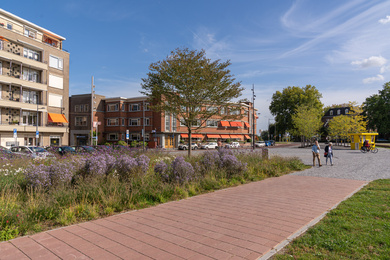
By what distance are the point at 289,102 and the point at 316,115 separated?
11.8m

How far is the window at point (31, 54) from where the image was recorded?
116 ft

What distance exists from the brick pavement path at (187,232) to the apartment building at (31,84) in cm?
3419

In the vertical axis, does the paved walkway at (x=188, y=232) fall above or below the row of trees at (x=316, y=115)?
below

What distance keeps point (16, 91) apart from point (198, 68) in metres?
31.3

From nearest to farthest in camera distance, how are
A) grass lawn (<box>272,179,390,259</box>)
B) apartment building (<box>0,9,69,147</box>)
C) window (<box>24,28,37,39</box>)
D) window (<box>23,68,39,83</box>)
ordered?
grass lawn (<box>272,179,390,259</box>)
apartment building (<box>0,9,69,147</box>)
window (<box>23,68,39,83</box>)
window (<box>24,28,37,39</box>)

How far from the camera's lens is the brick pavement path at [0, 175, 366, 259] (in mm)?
3713

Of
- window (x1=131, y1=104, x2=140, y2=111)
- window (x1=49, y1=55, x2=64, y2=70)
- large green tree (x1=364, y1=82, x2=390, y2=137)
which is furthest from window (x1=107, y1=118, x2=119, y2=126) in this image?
large green tree (x1=364, y1=82, x2=390, y2=137)

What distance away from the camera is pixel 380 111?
65.2 m

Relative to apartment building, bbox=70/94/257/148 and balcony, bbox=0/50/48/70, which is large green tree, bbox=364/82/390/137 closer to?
apartment building, bbox=70/94/257/148

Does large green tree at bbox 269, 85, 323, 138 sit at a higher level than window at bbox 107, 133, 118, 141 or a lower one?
higher

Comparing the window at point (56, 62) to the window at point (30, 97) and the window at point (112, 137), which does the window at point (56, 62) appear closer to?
the window at point (30, 97)

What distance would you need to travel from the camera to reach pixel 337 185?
31.4 feet

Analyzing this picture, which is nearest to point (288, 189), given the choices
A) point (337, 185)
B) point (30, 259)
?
point (337, 185)

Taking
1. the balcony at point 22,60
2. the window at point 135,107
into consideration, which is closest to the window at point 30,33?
the balcony at point 22,60
